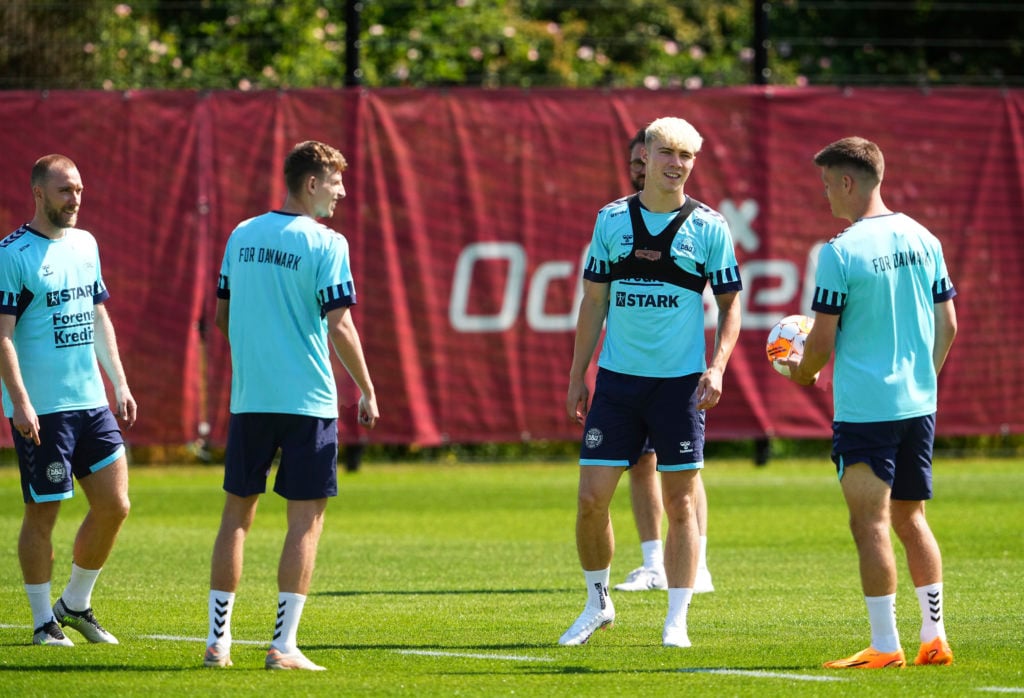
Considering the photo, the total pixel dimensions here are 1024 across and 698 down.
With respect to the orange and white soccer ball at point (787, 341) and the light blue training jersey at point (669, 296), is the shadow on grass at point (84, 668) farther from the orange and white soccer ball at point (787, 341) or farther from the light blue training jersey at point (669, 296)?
the orange and white soccer ball at point (787, 341)

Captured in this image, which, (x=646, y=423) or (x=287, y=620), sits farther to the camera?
(x=646, y=423)

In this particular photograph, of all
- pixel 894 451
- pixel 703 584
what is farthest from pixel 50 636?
pixel 894 451

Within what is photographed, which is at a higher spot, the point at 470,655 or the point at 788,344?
the point at 788,344

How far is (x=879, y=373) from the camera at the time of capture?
23.3 feet

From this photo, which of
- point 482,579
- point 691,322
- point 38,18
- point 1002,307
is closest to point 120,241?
point 38,18

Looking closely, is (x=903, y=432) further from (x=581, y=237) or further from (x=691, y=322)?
(x=581, y=237)

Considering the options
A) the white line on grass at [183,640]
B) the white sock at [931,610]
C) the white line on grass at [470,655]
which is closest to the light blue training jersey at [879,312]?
the white sock at [931,610]

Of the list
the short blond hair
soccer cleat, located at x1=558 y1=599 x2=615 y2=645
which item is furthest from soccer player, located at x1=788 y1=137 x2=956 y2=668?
soccer cleat, located at x1=558 y1=599 x2=615 y2=645

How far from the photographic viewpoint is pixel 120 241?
55.3ft

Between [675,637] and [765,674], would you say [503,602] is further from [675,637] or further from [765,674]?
[765,674]

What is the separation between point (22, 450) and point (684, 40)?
19.7m

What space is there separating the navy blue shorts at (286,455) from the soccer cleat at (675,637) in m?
1.70

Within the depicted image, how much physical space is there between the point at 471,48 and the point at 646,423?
14.2m

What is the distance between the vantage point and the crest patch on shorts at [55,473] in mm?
7957
